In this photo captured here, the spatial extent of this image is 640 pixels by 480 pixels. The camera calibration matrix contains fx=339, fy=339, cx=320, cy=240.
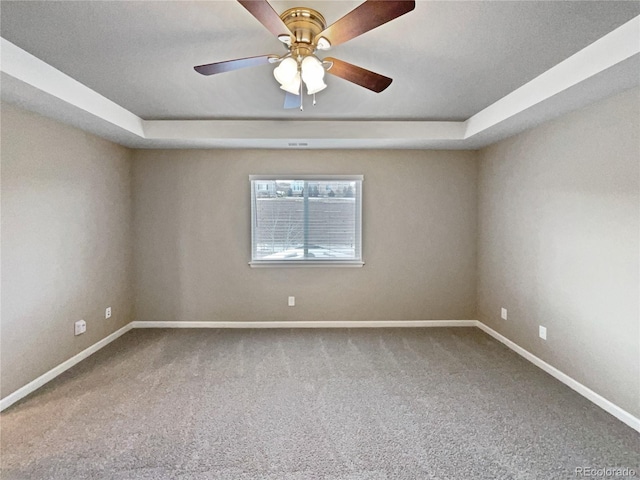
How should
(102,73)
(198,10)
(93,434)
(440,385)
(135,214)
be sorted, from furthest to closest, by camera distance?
1. (135,214)
2. (440,385)
3. (102,73)
4. (93,434)
5. (198,10)

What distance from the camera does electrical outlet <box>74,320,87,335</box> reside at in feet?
10.7

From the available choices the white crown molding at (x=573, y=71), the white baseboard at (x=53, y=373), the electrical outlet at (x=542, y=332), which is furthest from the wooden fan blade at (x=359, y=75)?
the white baseboard at (x=53, y=373)

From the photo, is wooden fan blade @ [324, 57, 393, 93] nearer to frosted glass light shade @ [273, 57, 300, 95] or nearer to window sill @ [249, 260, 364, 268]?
frosted glass light shade @ [273, 57, 300, 95]

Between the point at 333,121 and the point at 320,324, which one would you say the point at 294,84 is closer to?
the point at 333,121

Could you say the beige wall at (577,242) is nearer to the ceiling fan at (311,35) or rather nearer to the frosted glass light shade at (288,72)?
the ceiling fan at (311,35)

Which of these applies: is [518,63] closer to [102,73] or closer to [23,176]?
[102,73]

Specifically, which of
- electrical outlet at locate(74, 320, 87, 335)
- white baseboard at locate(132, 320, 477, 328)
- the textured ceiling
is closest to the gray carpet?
electrical outlet at locate(74, 320, 87, 335)

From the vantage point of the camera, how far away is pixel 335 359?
10.9 ft

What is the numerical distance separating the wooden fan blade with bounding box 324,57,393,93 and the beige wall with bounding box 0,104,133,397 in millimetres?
2445

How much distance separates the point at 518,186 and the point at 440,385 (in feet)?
7.03

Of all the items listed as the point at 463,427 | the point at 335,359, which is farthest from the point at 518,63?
the point at 335,359

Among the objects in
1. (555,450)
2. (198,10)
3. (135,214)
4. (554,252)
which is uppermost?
(198,10)

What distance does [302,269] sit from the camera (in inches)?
169

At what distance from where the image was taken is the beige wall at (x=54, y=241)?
100 inches
